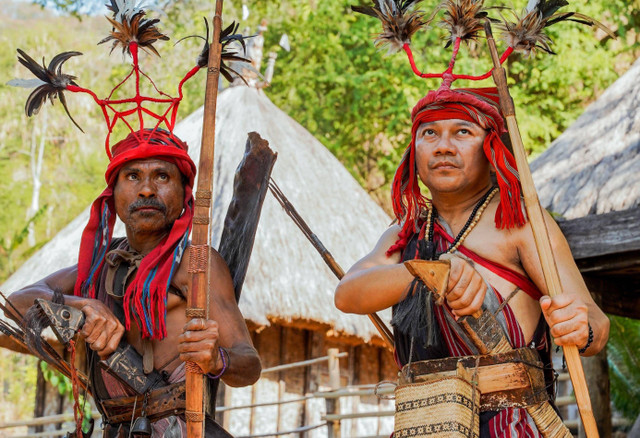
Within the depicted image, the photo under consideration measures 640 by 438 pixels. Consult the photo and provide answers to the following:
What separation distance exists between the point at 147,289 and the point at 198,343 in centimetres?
59

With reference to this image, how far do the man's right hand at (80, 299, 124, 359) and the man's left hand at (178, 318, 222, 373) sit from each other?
1.41ft

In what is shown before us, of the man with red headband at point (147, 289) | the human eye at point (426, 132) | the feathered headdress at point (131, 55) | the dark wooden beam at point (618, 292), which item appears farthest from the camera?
the dark wooden beam at point (618, 292)

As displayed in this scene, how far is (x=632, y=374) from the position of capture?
10430 mm

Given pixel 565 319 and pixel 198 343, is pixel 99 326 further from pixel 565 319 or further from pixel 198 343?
pixel 565 319

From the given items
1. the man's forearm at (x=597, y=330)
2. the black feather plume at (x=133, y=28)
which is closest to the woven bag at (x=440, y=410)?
the man's forearm at (x=597, y=330)

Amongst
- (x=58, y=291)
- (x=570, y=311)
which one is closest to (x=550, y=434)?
(x=570, y=311)

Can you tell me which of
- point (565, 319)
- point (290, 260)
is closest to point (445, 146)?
point (565, 319)

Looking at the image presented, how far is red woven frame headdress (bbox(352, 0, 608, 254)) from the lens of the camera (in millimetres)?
3113

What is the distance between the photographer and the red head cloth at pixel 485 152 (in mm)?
3078

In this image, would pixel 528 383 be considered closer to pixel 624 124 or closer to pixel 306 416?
pixel 624 124

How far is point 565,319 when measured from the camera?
2.65 metres

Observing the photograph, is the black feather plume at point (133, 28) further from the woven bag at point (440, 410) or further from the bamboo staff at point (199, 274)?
the woven bag at point (440, 410)

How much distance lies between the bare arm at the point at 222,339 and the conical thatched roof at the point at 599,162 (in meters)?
2.95

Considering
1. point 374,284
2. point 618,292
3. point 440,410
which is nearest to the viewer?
point 440,410
